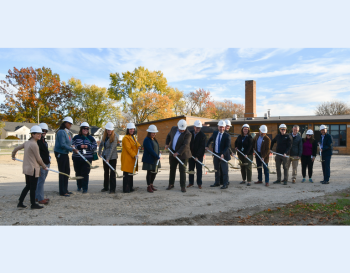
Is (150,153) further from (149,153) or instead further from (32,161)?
(32,161)

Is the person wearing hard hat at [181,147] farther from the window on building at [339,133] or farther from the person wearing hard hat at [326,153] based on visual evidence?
the window on building at [339,133]

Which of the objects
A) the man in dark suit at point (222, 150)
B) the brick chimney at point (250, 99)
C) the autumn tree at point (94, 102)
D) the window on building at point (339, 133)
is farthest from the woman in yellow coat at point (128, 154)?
the autumn tree at point (94, 102)

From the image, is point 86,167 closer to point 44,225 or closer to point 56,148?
point 56,148

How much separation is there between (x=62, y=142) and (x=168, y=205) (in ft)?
10.4

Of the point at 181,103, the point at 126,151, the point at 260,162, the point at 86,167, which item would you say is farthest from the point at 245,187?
the point at 181,103

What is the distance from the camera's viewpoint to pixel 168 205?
6281mm

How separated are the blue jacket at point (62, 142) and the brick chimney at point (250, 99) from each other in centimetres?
3066

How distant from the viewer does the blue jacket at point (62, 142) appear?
6.96m

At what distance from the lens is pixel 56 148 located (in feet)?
23.3

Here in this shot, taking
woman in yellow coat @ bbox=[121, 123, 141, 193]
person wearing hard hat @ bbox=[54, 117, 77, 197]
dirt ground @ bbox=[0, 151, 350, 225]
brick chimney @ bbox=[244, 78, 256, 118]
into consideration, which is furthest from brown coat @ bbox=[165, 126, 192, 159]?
brick chimney @ bbox=[244, 78, 256, 118]

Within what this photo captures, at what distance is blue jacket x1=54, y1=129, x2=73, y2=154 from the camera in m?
6.96

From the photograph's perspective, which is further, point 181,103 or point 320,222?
point 181,103

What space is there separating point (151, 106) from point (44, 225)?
38065mm

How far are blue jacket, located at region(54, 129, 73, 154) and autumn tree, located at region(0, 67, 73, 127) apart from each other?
3332 cm
